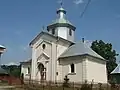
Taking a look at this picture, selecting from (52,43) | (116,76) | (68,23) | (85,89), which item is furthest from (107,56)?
(85,89)

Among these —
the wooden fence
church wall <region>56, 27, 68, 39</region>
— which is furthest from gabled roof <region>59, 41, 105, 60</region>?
the wooden fence

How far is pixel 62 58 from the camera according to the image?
→ 3634 cm

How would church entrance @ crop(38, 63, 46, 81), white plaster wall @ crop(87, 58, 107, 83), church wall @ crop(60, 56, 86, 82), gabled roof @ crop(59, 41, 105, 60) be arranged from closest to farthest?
church wall @ crop(60, 56, 86, 82)
white plaster wall @ crop(87, 58, 107, 83)
gabled roof @ crop(59, 41, 105, 60)
church entrance @ crop(38, 63, 46, 81)

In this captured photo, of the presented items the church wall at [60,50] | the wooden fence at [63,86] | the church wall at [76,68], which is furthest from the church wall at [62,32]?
the wooden fence at [63,86]

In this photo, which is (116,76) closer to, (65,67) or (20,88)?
(65,67)

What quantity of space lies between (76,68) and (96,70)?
11.8 feet

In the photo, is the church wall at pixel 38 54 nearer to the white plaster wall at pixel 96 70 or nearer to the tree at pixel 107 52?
the white plaster wall at pixel 96 70

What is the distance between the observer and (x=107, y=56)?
57.3m

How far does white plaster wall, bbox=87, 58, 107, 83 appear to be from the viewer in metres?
34.6

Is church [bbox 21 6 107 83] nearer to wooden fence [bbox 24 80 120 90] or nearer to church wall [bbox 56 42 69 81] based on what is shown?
church wall [bbox 56 42 69 81]

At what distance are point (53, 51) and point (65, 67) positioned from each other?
326 centimetres

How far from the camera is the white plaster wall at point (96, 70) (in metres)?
34.6

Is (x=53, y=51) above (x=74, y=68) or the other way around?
above

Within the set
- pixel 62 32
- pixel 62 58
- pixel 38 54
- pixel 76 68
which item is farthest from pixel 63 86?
pixel 62 32
